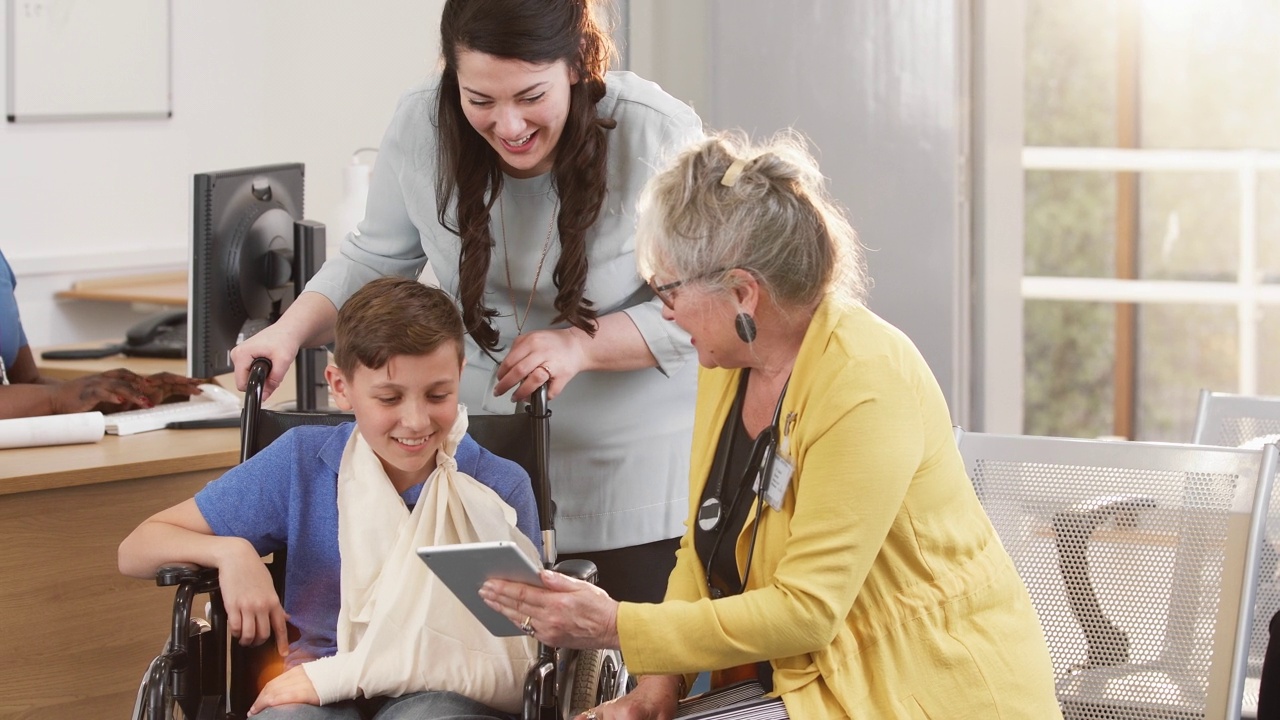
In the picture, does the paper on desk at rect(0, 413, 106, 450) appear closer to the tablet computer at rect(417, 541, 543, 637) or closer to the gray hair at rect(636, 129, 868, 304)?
the tablet computer at rect(417, 541, 543, 637)

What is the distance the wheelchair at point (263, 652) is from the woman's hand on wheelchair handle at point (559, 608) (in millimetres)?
159

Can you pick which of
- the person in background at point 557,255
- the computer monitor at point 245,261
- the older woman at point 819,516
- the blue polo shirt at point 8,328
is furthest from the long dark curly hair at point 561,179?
the blue polo shirt at point 8,328

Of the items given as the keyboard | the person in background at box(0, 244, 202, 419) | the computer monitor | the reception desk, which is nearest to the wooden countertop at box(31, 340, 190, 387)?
the person in background at box(0, 244, 202, 419)

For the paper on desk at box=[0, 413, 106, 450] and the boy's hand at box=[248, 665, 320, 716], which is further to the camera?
the paper on desk at box=[0, 413, 106, 450]

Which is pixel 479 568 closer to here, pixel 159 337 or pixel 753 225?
pixel 753 225

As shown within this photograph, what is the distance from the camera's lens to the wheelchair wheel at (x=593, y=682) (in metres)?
1.85

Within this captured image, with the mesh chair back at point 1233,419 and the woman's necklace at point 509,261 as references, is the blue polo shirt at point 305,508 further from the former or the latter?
the mesh chair back at point 1233,419

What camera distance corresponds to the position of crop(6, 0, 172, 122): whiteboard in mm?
4199

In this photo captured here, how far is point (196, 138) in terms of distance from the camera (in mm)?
4703

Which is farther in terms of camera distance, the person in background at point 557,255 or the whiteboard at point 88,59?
the whiteboard at point 88,59

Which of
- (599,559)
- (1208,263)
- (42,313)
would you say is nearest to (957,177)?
(599,559)

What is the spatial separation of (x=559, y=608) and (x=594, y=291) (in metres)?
0.63

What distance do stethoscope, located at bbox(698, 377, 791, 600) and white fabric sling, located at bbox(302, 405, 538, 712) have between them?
26 cm

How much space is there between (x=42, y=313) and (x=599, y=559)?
114 inches
